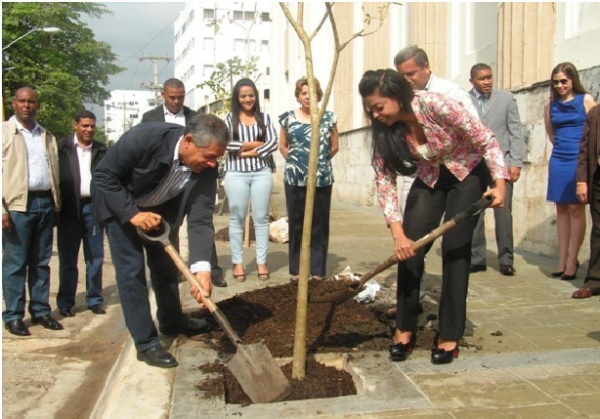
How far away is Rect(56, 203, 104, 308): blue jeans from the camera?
240 inches

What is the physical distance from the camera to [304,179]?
241 inches

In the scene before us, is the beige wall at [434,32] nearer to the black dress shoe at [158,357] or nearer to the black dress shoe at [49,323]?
the black dress shoe at [49,323]

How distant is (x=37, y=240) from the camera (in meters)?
5.69

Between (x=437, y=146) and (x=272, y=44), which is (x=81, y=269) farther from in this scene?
(x=272, y=44)

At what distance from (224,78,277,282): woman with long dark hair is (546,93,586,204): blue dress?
9.04ft

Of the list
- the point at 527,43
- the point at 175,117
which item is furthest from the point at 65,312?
the point at 527,43

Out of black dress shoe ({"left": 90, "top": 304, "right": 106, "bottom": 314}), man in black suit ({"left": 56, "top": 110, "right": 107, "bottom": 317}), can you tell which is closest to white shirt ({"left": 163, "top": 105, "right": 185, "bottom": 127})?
man in black suit ({"left": 56, "top": 110, "right": 107, "bottom": 317})

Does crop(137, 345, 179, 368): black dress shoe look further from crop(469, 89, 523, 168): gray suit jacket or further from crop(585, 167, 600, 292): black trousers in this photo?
crop(469, 89, 523, 168): gray suit jacket

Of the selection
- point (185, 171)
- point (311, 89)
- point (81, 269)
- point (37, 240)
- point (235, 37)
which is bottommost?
point (81, 269)

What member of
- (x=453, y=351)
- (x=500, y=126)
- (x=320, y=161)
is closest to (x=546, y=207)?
(x=500, y=126)

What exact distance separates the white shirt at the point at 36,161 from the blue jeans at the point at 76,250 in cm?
50

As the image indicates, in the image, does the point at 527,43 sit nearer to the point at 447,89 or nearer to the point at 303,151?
the point at 303,151

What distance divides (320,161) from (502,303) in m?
2.00

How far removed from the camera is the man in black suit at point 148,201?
409cm
